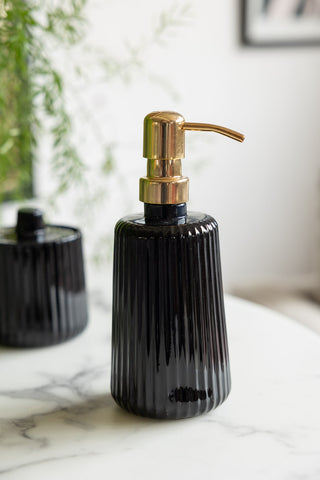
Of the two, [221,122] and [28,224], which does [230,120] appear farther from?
[28,224]

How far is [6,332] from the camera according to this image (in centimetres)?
68

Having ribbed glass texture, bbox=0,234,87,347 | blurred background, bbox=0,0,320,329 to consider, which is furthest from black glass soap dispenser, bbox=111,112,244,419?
blurred background, bbox=0,0,320,329

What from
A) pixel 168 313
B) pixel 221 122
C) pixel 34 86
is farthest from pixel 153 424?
pixel 221 122

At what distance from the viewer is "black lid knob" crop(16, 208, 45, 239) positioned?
0.68 m

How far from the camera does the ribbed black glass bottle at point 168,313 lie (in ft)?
1.60

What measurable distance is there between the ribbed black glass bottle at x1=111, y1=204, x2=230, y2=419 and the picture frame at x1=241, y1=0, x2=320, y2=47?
4.48 feet

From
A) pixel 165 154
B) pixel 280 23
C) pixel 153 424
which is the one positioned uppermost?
pixel 280 23

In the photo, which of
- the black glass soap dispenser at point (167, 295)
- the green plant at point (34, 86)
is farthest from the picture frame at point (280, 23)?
the black glass soap dispenser at point (167, 295)

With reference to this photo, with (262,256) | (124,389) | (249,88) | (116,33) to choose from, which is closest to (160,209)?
(124,389)

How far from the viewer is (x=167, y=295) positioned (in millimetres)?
489

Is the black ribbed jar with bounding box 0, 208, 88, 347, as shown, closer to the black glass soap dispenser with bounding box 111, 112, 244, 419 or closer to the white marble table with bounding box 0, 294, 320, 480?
the white marble table with bounding box 0, 294, 320, 480

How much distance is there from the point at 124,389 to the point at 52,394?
0.34 feet

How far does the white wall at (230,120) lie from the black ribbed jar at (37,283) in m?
0.81

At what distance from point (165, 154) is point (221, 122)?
134 cm
